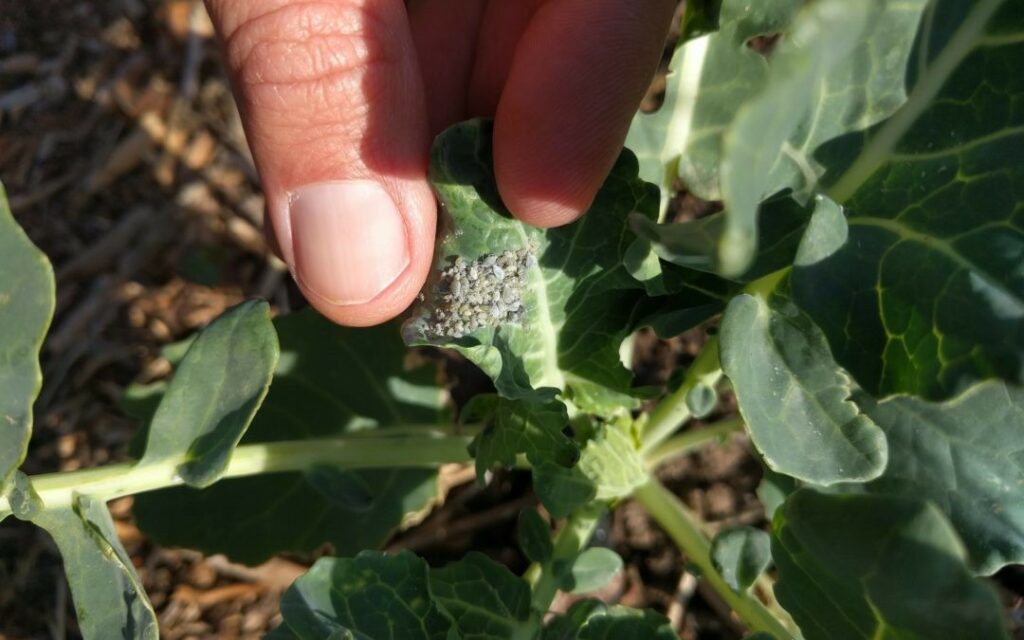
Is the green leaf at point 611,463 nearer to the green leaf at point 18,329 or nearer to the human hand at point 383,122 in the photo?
the human hand at point 383,122

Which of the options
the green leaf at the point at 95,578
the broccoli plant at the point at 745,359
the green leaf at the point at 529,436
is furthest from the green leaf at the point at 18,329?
the green leaf at the point at 529,436

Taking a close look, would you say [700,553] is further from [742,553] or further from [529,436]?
[529,436]

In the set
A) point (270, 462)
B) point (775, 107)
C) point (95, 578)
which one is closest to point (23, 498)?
point (95, 578)

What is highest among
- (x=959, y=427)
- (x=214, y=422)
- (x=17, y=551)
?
(x=959, y=427)

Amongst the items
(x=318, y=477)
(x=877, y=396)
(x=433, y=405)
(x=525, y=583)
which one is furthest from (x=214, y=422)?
(x=877, y=396)

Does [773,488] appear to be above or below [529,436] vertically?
below

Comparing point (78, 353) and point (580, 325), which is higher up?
point (580, 325)

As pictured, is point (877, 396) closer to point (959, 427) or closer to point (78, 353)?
point (959, 427)
